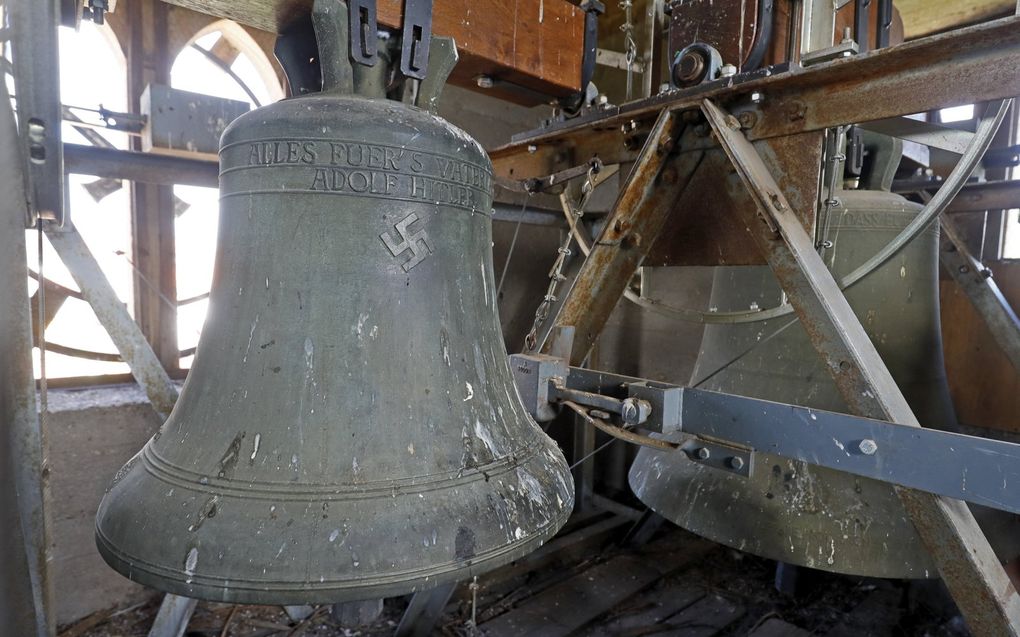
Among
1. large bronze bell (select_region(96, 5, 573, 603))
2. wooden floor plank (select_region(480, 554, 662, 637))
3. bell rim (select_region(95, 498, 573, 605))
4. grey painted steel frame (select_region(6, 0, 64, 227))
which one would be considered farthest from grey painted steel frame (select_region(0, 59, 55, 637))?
wooden floor plank (select_region(480, 554, 662, 637))

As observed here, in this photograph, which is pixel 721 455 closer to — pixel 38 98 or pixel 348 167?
pixel 348 167

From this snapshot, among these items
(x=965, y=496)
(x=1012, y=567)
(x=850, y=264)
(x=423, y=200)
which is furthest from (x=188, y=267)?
(x=1012, y=567)

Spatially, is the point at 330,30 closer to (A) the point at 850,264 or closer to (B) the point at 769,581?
(A) the point at 850,264

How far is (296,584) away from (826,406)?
4.34 feet

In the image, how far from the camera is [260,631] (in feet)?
7.07

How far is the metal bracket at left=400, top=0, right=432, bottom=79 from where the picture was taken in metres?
0.85

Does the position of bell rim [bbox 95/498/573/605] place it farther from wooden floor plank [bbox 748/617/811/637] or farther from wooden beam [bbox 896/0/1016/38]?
wooden beam [bbox 896/0/1016/38]

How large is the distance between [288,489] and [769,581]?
8.83 ft

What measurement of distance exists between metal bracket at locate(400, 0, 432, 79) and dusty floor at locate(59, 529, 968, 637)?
2040 millimetres

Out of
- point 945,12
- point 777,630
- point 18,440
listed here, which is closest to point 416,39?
point 18,440

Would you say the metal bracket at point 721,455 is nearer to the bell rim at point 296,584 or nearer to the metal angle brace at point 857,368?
the metal angle brace at point 857,368

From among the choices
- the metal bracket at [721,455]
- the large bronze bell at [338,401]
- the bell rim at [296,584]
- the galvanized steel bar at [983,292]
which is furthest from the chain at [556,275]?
the galvanized steel bar at [983,292]

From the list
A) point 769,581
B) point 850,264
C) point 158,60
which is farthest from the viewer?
point 769,581

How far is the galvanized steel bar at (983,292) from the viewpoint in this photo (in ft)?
6.17
